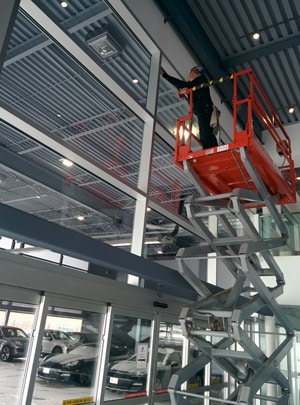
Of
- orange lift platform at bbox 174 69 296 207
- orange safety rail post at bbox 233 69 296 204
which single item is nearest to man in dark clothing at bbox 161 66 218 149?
orange lift platform at bbox 174 69 296 207

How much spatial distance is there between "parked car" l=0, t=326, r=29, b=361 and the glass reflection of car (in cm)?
156

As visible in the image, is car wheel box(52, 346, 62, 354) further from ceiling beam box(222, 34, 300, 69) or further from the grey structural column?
ceiling beam box(222, 34, 300, 69)

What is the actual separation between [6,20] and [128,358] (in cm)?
486

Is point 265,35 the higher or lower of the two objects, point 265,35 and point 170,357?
the higher

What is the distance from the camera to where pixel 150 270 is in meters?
4.51

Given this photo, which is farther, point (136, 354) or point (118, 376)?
point (136, 354)

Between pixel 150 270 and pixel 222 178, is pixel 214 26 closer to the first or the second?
pixel 222 178

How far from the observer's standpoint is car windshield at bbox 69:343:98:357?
4711mm

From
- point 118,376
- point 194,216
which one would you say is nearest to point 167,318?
point 118,376

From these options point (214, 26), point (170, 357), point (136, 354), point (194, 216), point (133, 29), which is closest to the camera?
point (194, 216)

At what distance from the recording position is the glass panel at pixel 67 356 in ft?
13.4

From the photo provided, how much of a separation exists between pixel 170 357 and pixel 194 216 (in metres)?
3.44

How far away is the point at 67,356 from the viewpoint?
4605 mm

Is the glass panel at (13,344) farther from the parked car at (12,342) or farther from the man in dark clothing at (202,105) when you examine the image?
the man in dark clothing at (202,105)
